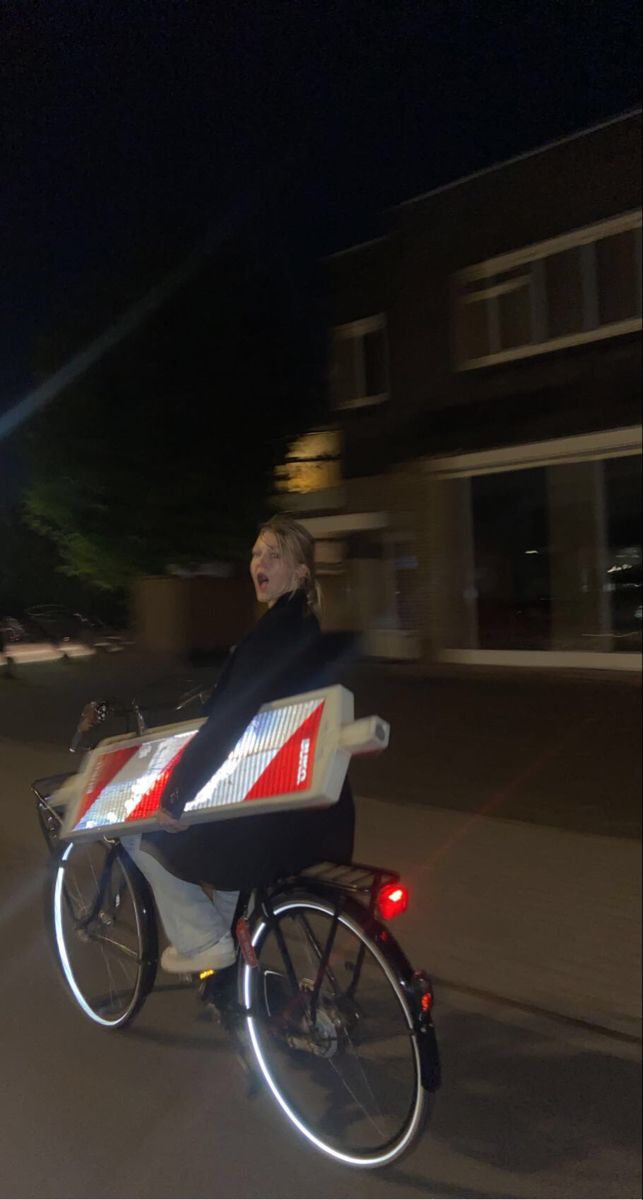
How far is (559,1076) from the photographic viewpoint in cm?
344

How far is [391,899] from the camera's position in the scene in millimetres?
2877

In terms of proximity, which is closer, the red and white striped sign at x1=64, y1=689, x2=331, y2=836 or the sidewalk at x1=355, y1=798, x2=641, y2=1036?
the red and white striped sign at x1=64, y1=689, x2=331, y2=836

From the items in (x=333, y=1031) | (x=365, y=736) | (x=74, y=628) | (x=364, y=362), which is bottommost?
(x=333, y=1031)

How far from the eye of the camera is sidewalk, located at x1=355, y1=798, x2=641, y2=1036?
4.04 meters

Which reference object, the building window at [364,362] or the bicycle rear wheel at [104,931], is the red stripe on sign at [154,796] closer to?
the bicycle rear wheel at [104,931]

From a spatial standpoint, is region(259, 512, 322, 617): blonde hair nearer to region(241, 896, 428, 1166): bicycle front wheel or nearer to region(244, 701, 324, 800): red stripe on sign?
region(244, 701, 324, 800): red stripe on sign

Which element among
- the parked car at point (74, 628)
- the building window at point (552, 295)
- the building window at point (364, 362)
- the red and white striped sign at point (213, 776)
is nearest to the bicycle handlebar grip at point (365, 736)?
the red and white striped sign at point (213, 776)

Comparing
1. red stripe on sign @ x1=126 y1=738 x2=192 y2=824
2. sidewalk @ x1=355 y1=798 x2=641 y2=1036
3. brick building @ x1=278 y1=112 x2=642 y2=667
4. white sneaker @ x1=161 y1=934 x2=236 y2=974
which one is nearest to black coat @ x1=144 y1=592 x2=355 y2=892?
red stripe on sign @ x1=126 y1=738 x2=192 y2=824

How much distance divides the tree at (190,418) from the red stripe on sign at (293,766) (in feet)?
34.5

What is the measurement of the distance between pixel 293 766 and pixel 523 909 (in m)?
2.38

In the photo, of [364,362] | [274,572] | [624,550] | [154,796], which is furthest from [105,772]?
[364,362]

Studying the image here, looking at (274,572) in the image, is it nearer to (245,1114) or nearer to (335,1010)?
(335,1010)

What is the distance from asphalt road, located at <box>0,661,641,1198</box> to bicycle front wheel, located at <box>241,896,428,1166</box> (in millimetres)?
102

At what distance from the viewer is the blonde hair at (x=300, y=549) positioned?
3.30m
